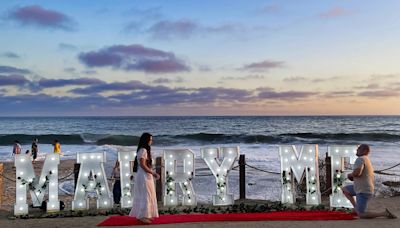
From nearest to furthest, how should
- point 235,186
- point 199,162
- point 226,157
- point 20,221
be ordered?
point 20,221, point 226,157, point 235,186, point 199,162

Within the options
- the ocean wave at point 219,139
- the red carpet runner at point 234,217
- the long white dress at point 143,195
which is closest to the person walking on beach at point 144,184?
the long white dress at point 143,195

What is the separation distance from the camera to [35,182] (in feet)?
37.6

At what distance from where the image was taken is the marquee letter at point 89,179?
38.0ft

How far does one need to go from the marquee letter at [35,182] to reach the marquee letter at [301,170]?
628cm

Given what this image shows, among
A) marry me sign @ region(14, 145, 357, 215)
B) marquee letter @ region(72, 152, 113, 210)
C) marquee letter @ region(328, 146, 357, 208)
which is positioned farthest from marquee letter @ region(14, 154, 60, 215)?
marquee letter @ region(328, 146, 357, 208)

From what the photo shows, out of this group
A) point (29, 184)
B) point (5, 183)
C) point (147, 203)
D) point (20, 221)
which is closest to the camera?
point (147, 203)

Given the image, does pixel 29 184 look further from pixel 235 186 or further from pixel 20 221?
pixel 235 186

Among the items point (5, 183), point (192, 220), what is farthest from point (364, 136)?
point (192, 220)

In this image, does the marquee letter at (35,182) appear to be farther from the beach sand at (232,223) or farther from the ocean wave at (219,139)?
the ocean wave at (219,139)

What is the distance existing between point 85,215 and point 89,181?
97 cm

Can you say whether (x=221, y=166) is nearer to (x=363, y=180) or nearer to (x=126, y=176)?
(x=126, y=176)

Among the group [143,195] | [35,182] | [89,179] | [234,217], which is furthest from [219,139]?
[143,195]

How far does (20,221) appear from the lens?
1048 centimetres

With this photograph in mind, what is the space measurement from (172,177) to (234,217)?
2.38 meters
